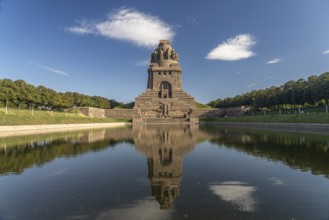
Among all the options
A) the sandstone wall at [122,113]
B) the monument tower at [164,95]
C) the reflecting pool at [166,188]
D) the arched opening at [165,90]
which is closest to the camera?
the reflecting pool at [166,188]

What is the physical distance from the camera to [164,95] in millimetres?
102188

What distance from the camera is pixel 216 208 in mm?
6781

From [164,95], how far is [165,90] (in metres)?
2.06

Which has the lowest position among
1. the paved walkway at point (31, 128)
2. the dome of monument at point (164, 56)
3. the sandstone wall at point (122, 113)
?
the paved walkway at point (31, 128)

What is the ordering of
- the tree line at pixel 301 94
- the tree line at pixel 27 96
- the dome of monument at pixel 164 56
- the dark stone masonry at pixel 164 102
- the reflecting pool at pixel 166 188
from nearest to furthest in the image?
the reflecting pool at pixel 166 188, the tree line at pixel 301 94, the tree line at pixel 27 96, the dark stone masonry at pixel 164 102, the dome of monument at pixel 164 56

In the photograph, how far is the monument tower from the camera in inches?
3376

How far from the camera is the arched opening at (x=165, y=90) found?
101887 mm

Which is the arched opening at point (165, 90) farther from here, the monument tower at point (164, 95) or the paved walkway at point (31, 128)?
the paved walkway at point (31, 128)

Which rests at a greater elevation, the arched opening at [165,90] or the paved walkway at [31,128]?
the arched opening at [165,90]

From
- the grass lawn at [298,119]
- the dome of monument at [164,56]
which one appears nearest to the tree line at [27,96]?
the dome of monument at [164,56]

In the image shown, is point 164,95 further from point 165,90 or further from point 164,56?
point 164,56

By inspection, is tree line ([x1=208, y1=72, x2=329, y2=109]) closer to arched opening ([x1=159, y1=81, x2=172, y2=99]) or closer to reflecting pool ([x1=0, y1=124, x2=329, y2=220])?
arched opening ([x1=159, y1=81, x2=172, y2=99])

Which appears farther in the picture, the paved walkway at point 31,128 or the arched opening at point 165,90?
the arched opening at point 165,90

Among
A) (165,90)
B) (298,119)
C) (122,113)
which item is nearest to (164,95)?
(165,90)
